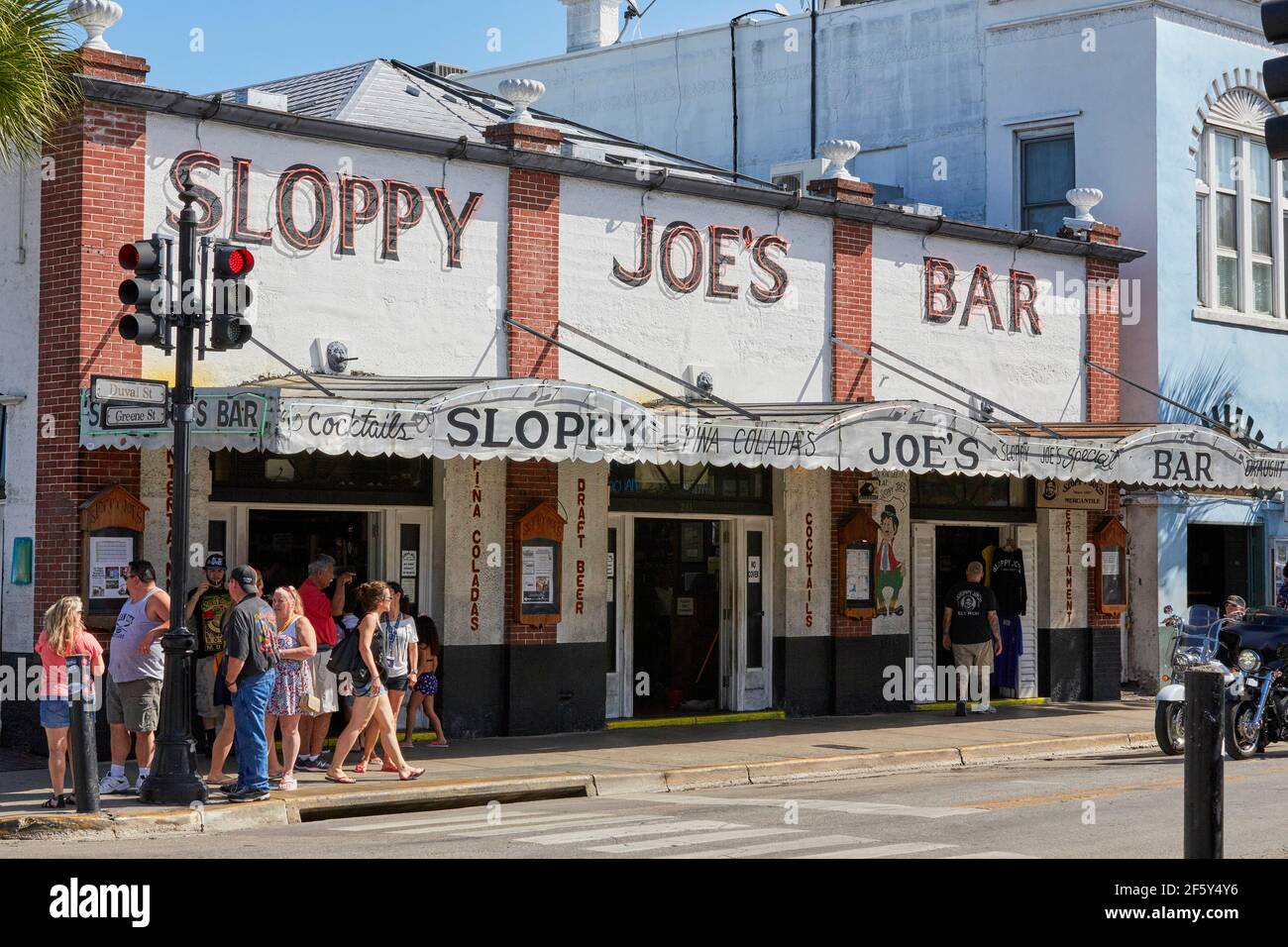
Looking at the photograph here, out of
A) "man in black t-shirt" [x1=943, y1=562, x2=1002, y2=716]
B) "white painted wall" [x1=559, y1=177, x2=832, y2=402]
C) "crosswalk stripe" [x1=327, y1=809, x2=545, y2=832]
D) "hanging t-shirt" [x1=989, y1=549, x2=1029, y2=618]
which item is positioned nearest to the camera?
"crosswalk stripe" [x1=327, y1=809, x2=545, y2=832]

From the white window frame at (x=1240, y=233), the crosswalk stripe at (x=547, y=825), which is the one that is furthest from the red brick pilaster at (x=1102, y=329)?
the crosswalk stripe at (x=547, y=825)

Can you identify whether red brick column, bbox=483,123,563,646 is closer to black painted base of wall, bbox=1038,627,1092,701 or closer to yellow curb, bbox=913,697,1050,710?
yellow curb, bbox=913,697,1050,710

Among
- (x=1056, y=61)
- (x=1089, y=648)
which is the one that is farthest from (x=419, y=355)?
(x=1056, y=61)

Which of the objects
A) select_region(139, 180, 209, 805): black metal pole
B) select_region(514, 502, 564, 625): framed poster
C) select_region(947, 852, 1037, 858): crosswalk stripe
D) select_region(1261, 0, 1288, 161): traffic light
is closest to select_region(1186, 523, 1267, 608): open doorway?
select_region(514, 502, 564, 625): framed poster

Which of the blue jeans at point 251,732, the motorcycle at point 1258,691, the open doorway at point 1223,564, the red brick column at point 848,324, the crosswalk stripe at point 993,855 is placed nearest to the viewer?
the crosswalk stripe at point 993,855

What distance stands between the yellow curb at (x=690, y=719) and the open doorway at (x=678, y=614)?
0.30 meters

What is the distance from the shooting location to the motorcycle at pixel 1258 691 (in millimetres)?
16938

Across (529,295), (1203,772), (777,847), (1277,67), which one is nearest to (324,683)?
(529,295)

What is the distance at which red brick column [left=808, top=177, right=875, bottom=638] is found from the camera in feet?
68.1

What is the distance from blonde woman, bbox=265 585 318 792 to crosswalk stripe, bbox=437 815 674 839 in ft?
7.35

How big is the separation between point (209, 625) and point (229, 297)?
10.2 feet

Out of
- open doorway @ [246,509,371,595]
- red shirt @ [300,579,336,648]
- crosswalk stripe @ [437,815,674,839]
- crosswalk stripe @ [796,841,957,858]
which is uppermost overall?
open doorway @ [246,509,371,595]

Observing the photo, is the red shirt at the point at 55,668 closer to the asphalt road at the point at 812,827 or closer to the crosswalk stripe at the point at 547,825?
the asphalt road at the point at 812,827

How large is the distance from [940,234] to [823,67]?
7.75 m
